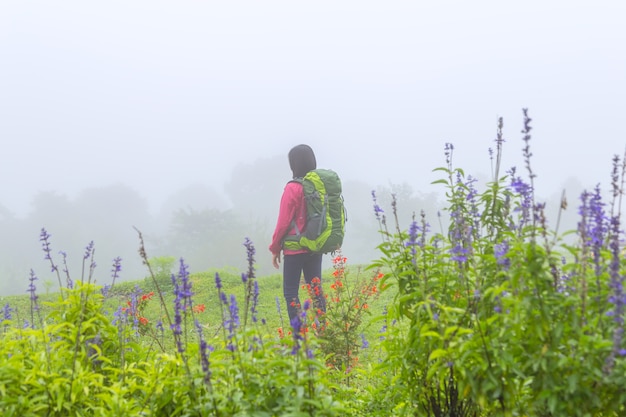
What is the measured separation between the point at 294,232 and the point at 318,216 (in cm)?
40

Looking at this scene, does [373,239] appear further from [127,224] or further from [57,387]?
[57,387]

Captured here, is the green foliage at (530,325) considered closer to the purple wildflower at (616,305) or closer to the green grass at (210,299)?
the purple wildflower at (616,305)

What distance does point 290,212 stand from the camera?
302 inches

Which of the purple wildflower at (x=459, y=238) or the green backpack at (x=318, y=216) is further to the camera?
the green backpack at (x=318, y=216)

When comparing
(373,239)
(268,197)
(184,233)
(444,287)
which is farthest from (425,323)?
(268,197)

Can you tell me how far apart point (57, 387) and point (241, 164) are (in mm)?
102418

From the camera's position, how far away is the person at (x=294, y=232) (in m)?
7.66

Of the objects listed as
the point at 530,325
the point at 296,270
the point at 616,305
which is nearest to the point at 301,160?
the point at 296,270

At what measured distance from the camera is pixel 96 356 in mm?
3990

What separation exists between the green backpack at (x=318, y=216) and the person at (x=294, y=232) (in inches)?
3.1

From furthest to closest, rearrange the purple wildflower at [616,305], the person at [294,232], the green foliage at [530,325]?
the person at [294,232] → the green foliage at [530,325] → the purple wildflower at [616,305]

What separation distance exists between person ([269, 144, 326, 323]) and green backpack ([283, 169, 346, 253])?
78 mm

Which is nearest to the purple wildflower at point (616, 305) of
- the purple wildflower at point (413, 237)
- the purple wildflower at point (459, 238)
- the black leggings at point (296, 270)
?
the purple wildflower at point (459, 238)

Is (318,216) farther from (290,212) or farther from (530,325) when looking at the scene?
(530,325)
